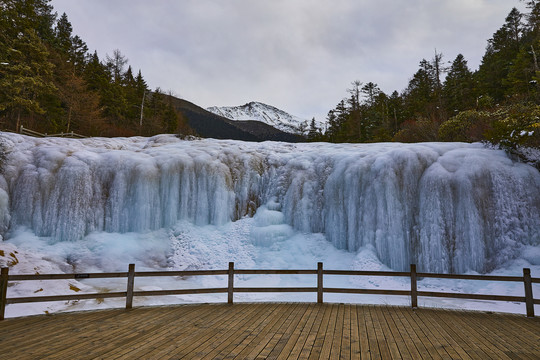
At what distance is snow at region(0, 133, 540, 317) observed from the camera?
40.7 feet

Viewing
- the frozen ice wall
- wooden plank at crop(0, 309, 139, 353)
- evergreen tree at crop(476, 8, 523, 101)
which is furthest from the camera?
evergreen tree at crop(476, 8, 523, 101)

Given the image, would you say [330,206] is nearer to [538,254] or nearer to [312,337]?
[538,254]

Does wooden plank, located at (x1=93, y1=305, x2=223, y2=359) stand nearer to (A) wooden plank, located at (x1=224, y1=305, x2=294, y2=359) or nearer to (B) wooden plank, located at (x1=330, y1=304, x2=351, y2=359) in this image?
(A) wooden plank, located at (x1=224, y1=305, x2=294, y2=359)

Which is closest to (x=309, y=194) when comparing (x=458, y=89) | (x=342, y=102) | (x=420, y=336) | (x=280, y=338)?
(x=420, y=336)

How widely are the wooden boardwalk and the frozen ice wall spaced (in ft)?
19.9

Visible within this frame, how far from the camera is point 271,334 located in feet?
18.3

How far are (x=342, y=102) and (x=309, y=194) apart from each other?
41.2m

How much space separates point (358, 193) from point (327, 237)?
108 inches

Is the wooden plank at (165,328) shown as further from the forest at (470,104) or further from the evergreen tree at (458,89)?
the evergreen tree at (458,89)

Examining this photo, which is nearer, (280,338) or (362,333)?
(280,338)

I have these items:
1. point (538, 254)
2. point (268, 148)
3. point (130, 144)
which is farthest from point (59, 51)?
point (538, 254)

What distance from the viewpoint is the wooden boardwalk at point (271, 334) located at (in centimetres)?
463

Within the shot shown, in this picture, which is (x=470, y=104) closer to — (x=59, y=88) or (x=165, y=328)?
(x=165, y=328)

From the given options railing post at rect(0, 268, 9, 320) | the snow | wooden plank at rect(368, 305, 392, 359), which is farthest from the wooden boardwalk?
the snow
